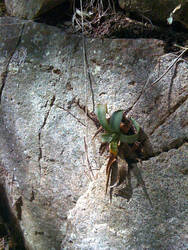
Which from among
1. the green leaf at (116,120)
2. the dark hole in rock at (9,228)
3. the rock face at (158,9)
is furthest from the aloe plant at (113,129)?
the dark hole in rock at (9,228)

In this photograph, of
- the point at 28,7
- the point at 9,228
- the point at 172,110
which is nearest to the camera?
the point at 172,110

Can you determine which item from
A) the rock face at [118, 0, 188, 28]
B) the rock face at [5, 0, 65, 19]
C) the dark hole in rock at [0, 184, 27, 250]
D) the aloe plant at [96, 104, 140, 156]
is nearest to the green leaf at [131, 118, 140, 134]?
the aloe plant at [96, 104, 140, 156]

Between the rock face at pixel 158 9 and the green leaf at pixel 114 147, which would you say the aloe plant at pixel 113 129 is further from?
the rock face at pixel 158 9

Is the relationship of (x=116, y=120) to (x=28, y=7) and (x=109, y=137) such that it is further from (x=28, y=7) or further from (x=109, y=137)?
(x=28, y=7)

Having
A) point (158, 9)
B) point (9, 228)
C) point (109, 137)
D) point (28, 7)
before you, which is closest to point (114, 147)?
point (109, 137)

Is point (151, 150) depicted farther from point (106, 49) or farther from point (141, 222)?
point (106, 49)

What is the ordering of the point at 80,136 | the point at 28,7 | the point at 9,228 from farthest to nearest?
the point at 9,228 → the point at 28,7 → the point at 80,136
